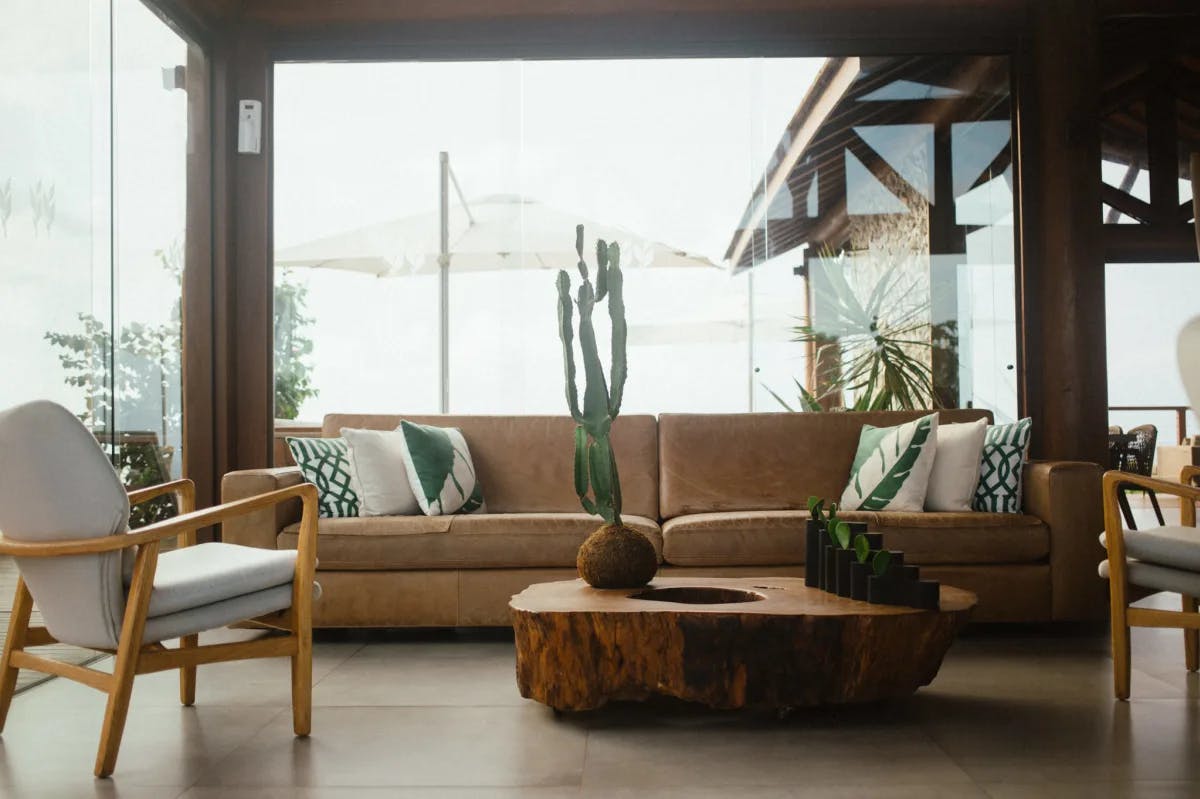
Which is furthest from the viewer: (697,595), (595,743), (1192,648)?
(1192,648)

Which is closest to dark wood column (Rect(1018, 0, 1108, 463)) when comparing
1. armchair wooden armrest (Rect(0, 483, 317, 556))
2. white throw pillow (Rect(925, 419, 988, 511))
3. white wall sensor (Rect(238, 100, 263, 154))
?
white throw pillow (Rect(925, 419, 988, 511))

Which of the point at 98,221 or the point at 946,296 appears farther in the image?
Answer: the point at 946,296

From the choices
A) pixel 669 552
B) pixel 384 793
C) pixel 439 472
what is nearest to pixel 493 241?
pixel 439 472

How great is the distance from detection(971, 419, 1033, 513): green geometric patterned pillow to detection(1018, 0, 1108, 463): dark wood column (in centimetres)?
75

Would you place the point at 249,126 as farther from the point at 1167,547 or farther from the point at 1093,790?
the point at 1093,790

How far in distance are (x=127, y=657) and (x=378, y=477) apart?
5.94 feet

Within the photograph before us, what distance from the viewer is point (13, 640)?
254cm

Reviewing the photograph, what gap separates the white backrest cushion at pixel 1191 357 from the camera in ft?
2.46

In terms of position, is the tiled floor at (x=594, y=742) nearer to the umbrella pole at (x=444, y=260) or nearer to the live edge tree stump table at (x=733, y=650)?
the live edge tree stump table at (x=733, y=650)

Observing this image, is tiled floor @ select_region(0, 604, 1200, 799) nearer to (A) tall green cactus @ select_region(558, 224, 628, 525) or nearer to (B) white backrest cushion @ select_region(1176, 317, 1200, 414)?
(A) tall green cactus @ select_region(558, 224, 628, 525)

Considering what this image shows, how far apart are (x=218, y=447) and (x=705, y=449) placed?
216 centimetres

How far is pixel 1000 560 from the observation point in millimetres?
3746

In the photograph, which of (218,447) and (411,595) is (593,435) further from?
Result: (218,447)

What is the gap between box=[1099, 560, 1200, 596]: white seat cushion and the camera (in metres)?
2.80
